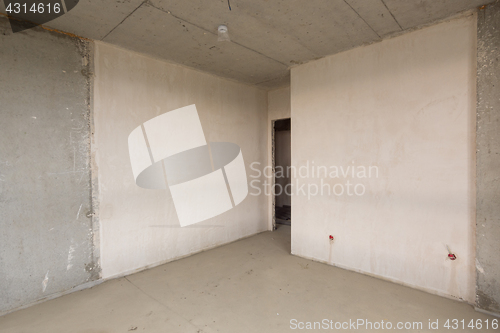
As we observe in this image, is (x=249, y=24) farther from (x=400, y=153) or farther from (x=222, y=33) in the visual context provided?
(x=400, y=153)

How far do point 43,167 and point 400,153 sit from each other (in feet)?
12.7

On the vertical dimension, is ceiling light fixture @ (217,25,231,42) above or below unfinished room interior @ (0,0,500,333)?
above

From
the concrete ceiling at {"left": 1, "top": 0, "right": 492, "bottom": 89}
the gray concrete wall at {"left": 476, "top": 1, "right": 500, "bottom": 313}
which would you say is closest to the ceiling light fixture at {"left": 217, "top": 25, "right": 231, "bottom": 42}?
the concrete ceiling at {"left": 1, "top": 0, "right": 492, "bottom": 89}

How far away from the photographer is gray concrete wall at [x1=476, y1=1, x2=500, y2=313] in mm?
2201

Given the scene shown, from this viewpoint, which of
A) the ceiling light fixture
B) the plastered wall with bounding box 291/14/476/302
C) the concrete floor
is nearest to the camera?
the concrete floor

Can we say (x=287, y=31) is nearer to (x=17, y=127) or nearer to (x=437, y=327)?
(x=17, y=127)

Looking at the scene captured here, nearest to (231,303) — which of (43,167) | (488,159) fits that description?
(43,167)

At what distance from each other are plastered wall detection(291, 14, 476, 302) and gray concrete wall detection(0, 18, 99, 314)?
9.21 feet

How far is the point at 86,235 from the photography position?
2.75m

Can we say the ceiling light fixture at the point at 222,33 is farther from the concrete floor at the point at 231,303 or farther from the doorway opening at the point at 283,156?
the doorway opening at the point at 283,156

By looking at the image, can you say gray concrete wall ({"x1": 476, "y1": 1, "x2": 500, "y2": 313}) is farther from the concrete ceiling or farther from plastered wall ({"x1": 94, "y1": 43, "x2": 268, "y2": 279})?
plastered wall ({"x1": 94, "y1": 43, "x2": 268, "y2": 279})

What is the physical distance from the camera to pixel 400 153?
2.77 meters

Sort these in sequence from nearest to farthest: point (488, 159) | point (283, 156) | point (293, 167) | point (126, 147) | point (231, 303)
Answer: point (488, 159) → point (231, 303) → point (126, 147) → point (293, 167) → point (283, 156)

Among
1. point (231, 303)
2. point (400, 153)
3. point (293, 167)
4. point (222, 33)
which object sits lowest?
point (231, 303)
